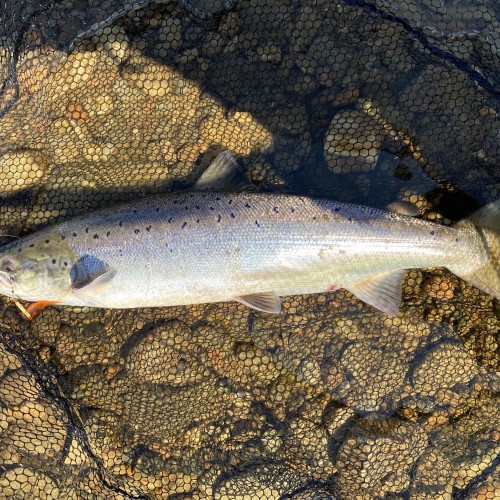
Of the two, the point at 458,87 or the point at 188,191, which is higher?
the point at 458,87

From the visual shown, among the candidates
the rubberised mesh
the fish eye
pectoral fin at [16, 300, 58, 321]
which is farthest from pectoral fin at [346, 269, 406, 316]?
the fish eye

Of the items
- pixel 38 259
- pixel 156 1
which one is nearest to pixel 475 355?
pixel 38 259

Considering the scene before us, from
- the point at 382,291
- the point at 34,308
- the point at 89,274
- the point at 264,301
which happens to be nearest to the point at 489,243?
the point at 382,291

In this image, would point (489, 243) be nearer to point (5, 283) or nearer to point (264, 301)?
point (264, 301)

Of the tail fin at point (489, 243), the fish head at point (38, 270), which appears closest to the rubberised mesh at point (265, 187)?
the tail fin at point (489, 243)

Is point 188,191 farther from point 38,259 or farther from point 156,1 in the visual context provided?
point 156,1

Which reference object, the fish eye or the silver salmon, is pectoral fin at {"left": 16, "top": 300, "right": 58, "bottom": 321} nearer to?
the silver salmon
